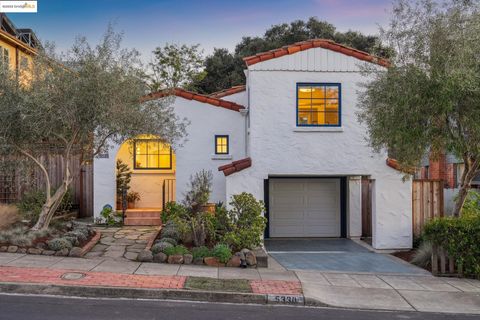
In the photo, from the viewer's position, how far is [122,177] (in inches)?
617

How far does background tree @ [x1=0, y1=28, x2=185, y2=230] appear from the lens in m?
10.3

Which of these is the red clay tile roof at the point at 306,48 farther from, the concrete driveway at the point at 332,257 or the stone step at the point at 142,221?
the stone step at the point at 142,221

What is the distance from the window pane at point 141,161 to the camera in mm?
16922

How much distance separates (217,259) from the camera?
10.4 m

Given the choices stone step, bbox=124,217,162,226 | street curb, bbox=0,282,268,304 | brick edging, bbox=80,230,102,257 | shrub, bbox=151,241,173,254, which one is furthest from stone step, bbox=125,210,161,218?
street curb, bbox=0,282,268,304

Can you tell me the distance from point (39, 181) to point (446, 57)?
42.3 ft

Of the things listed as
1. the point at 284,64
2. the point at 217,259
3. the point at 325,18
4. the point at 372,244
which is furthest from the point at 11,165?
the point at 325,18

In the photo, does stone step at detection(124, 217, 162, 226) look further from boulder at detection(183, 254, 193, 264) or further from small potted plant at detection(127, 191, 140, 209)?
boulder at detection(183, 254, 193, 264)

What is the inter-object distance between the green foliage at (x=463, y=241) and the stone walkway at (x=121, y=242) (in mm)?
6826

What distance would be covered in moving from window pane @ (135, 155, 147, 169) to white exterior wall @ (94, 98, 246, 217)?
1787 millimetres

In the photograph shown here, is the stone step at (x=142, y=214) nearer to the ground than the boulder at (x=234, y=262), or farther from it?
farther from it

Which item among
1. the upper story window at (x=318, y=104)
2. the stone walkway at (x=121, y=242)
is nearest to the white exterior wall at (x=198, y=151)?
the stone walkway at (x=121, y=242)

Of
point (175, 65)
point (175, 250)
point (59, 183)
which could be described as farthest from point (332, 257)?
point (175, 65)

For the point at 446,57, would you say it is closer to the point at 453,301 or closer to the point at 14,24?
the point at 453,301
